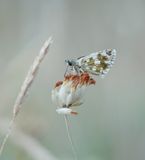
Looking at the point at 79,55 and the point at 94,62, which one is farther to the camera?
the point at 79,55

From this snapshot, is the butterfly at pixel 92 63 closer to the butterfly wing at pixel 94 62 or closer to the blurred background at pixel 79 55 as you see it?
the butterfly wing at pixel 94 62

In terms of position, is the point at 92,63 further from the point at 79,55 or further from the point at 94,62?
the point at 79,55

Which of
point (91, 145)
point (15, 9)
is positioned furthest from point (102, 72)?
point (15, 9)

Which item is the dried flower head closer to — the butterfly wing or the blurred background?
the butterfly wing

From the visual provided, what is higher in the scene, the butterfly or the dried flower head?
the butterfly

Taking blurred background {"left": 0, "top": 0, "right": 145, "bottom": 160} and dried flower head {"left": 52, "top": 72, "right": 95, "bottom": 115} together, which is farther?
blurred background {"left": 0, "top": 0, "right": 145, "bottom": 160}

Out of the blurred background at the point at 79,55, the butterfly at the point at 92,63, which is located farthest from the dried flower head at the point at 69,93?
the blurred background at the point at 79,55

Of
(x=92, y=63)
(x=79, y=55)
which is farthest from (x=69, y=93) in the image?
(x=79, y=55)

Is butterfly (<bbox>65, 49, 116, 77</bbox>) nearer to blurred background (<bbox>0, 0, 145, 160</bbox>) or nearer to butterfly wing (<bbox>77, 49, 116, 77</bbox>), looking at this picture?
butterfly wing (<bbox>77, 49, 116, 77</bbox>)

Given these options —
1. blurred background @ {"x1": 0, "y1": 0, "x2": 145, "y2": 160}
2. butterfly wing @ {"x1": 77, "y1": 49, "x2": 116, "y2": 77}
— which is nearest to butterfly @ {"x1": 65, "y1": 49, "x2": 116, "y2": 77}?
butterfly wing @ {"x1": 77, "y1": 49, "x2": 116, "y2": 77}
